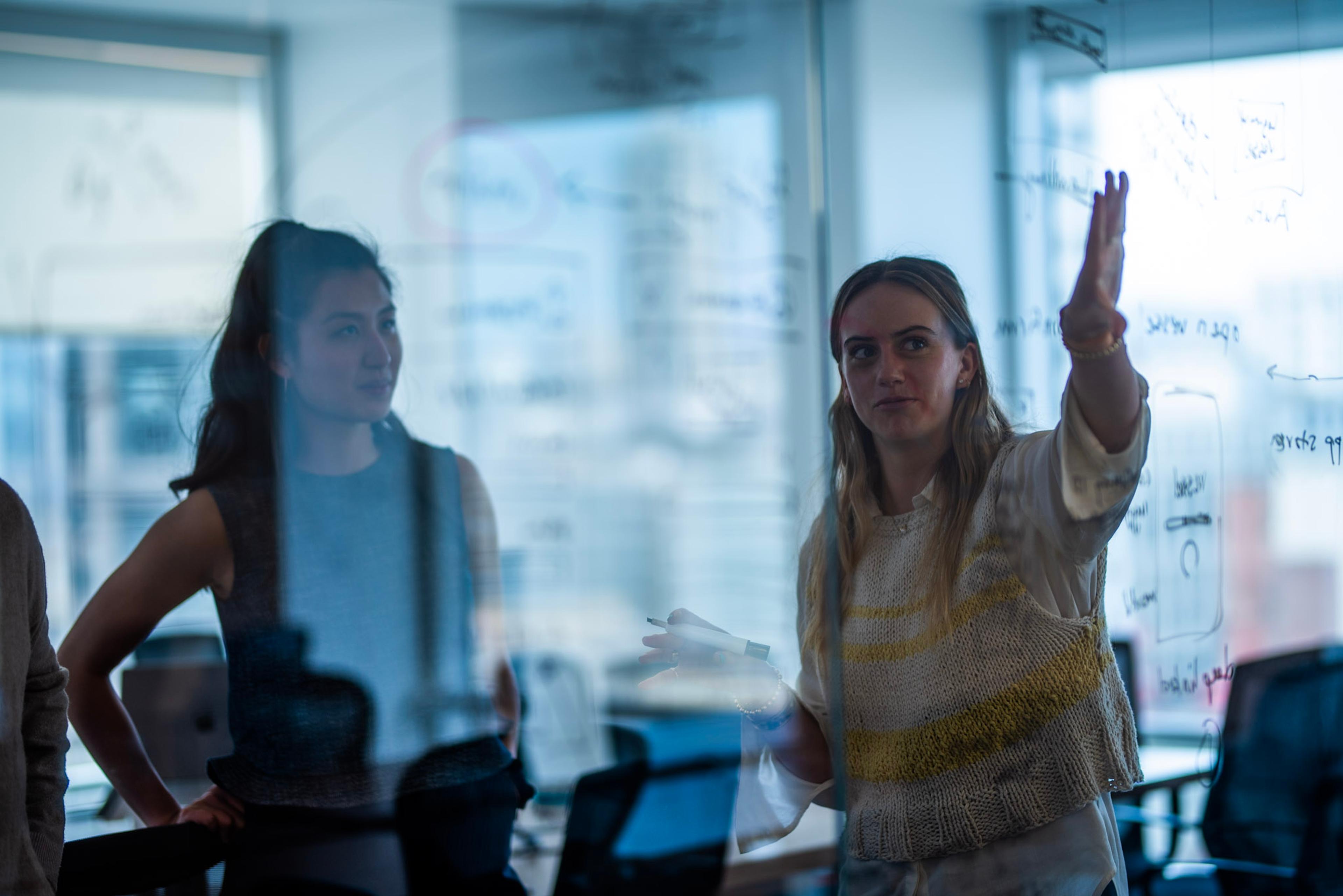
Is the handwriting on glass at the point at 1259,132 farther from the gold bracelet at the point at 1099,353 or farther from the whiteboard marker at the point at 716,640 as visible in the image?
the whiteboard marker at the point at 716,640

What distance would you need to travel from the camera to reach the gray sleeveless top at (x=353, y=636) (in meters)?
1.29

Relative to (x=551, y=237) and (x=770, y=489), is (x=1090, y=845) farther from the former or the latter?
(x=551, y=237)

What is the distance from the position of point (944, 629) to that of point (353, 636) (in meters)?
0.78

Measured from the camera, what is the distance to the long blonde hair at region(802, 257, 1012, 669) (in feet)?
3.36

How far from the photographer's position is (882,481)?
1.08 metres

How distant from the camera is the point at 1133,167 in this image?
123cm

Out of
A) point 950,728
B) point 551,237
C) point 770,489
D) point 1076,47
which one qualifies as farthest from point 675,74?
point 950,728

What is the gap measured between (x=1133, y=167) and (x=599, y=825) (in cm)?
120

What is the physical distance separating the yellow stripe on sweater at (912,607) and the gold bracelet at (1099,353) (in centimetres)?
19

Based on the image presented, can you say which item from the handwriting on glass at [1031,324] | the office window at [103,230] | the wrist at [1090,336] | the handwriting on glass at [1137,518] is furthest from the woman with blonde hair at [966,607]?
the office window at [103,230]

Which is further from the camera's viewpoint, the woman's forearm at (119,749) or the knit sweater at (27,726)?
A: the woman's forearm at (119,749)

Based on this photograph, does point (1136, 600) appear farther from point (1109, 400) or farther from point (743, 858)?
point (743, 858)

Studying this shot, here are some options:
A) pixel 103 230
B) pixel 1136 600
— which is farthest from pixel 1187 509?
pixel 103 230

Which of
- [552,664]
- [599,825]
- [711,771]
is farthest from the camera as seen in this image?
[552,664]
